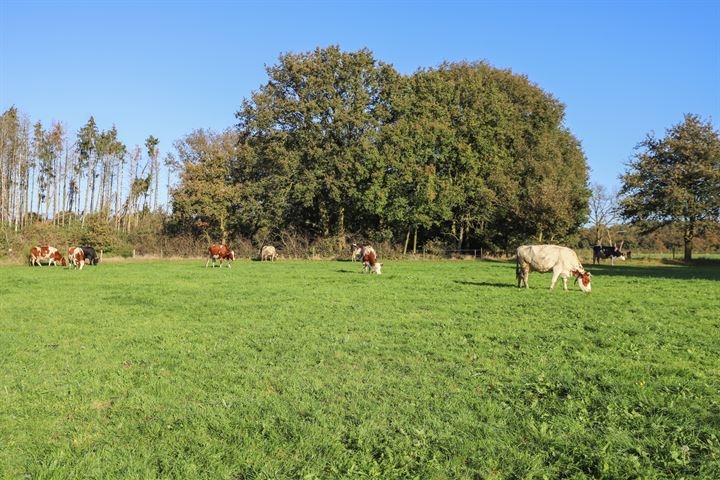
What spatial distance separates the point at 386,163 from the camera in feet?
152

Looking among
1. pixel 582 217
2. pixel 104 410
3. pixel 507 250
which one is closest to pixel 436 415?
pixel 104 410

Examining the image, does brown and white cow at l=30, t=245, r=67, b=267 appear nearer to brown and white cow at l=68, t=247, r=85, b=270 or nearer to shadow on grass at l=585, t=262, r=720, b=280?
brown and white cow at l=68, t=247, r=85, b=270

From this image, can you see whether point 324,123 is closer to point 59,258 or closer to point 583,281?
point 59,258

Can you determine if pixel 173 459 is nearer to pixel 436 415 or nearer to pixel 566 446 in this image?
pixel 436 415

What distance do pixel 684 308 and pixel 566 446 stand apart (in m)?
10.4

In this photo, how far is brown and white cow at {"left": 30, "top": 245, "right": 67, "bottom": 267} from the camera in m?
38.8

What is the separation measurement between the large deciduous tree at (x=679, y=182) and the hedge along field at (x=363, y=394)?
40661 mm

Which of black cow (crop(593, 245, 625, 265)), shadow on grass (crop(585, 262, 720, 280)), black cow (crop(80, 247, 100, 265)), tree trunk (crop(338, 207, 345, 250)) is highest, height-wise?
tree trunk (crop(338, 207, 345, 250))

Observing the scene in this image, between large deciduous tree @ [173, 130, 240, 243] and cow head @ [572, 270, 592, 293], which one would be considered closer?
cow head @ [572, 270, 592, 293]

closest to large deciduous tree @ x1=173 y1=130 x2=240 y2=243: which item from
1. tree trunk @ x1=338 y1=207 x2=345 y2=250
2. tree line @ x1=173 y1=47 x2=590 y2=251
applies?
tree line @ x1=173 y1=47 x2=590 y2=251

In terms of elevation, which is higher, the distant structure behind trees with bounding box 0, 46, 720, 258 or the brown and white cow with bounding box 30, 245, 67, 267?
the distant structure behind trees with bounding box 0, 46, 720, 258

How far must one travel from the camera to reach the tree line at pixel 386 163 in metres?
47.1

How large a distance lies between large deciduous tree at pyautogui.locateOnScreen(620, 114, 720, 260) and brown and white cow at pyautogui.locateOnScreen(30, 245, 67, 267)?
52077mm

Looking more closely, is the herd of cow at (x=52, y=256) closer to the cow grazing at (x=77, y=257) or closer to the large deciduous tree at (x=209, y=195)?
the cow grazing at (x=77, y=257)
